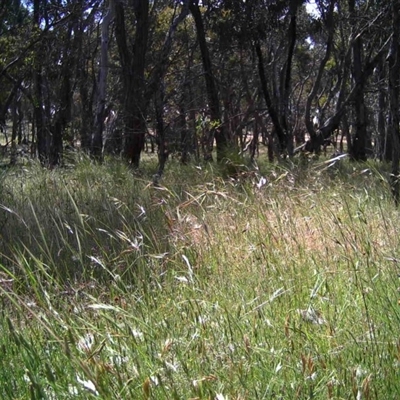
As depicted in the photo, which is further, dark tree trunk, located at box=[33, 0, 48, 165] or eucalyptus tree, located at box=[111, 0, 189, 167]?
dark tree trunk, located at box=[33, 0, 48, 165]

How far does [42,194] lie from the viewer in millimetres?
5637

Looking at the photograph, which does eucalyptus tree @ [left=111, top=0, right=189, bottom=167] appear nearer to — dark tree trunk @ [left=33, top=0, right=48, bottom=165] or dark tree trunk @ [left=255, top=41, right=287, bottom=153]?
dark tree trunk @ [left=255, top=41, right=287, bottom=153]

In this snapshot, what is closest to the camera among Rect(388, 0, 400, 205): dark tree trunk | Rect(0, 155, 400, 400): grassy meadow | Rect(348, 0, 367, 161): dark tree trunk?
Rect(0, 155, 400, 400): grassy meadow

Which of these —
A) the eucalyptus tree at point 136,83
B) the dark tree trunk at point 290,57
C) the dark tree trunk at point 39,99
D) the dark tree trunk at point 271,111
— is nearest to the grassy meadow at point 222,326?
the eucalyptus tree at point 136,83

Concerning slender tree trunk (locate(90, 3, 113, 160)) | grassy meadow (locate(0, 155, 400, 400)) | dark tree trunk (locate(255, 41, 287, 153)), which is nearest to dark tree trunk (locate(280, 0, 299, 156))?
dark tree trunk (locate(255, 41, 287, 153))

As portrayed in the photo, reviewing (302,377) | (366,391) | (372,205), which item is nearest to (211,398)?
(302,377)

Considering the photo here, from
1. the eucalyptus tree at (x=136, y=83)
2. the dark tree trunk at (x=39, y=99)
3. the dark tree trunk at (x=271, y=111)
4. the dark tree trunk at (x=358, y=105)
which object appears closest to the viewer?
the eucalyptus tree at (x=136, y=83)

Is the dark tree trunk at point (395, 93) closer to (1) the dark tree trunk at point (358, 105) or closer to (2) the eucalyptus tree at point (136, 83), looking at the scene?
(2) the eucalyptus tree at point (136, 83)

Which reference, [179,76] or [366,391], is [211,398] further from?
[179,76]

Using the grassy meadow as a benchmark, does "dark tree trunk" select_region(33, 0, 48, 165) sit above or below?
above

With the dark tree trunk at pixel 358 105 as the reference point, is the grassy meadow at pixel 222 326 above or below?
below

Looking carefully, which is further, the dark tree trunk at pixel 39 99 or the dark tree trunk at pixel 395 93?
the dark tree trunk at pixel 39 99

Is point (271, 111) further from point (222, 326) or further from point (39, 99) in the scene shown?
point (222, 326)

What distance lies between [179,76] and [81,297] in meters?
15.2
